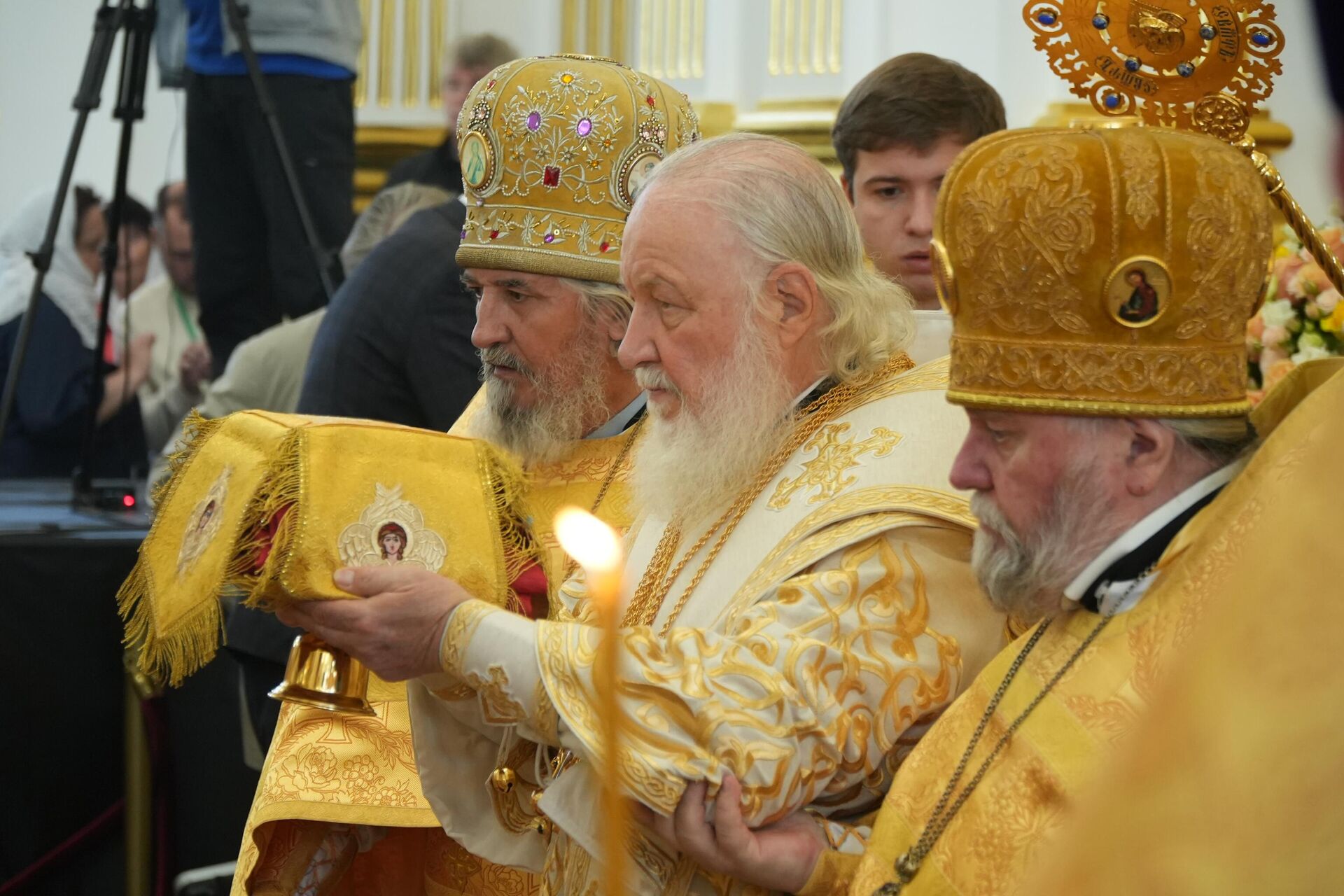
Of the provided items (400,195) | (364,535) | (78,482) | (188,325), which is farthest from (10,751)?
(188,325)

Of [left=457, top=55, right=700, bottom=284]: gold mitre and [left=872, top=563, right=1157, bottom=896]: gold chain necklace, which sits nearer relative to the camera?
[left=872, top=563, right=1157, bottom=896]: gold chain necklace

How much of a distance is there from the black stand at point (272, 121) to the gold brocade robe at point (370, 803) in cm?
313

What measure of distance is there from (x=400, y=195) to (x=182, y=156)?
212 centimetres

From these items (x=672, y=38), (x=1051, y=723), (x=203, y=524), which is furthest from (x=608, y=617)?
(x=672, y=38)

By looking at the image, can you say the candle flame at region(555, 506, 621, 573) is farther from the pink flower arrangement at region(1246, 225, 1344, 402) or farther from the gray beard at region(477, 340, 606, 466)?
the pink flower arrangement at region(1246, 225, 1344, 402)

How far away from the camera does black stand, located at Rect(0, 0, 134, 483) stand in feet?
20.2

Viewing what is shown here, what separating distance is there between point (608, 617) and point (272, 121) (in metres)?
5.94

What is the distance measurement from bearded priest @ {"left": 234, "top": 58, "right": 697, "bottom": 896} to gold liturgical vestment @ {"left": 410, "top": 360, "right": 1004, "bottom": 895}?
Result: 493 millimetres

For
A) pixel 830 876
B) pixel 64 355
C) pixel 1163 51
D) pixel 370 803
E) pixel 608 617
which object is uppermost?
pixel 1163 51

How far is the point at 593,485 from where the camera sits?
337 centimetres

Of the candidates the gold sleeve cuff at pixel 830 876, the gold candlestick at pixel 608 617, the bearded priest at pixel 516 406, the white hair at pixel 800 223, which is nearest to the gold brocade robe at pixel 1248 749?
the gold candlestick at pixel 608 617

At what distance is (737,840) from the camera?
2.16m

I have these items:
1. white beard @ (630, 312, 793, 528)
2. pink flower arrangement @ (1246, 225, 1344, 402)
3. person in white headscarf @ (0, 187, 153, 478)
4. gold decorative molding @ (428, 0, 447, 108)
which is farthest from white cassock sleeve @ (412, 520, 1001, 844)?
gold decorative molding @ (428, 0, 447, 108)

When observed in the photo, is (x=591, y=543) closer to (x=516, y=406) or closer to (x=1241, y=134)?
(x=1241, y=134)
